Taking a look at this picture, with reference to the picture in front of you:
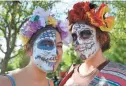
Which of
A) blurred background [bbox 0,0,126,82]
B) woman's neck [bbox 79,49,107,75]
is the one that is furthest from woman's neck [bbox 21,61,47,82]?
blurred background [bbox 0,0,126,82]

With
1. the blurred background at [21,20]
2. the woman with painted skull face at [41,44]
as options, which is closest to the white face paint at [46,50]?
the woman with painted skull face at [41,44]

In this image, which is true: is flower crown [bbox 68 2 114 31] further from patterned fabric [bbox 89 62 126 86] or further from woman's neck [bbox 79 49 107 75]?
patterned fabric [bbox 89 62 126 86]

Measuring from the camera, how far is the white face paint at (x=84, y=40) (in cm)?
423

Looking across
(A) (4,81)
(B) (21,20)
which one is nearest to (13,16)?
(B) (21,20)

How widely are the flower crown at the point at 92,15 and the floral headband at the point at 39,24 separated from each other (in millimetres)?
419

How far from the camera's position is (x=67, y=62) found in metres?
13.8

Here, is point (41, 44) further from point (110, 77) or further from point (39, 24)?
point (110, 77)

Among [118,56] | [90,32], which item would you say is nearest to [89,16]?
[90,32]

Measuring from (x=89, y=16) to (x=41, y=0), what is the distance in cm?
933

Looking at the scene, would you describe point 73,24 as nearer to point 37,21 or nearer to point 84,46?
point 84,46

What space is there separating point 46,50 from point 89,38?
71 cm

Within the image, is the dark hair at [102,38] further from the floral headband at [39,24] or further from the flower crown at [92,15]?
the floral headband at [39,24]

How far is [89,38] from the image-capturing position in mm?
4254

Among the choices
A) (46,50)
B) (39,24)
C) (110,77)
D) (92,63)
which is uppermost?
(39,24)
